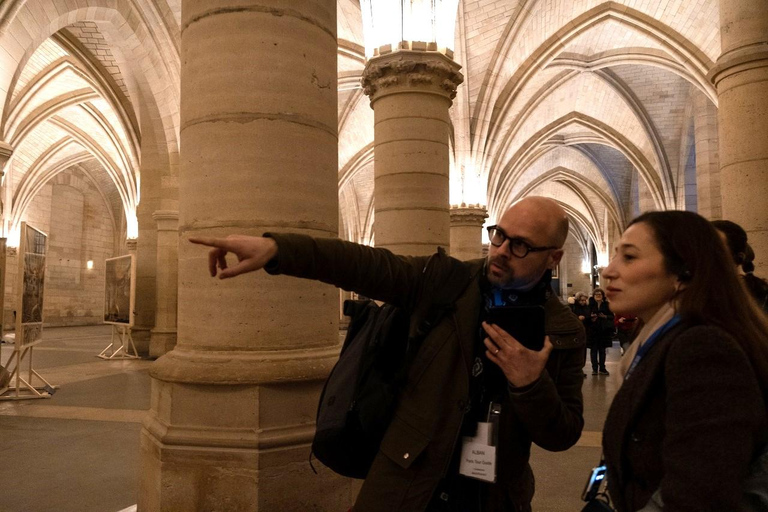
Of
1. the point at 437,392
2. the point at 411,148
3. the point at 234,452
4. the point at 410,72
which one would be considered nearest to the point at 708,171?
the point at 410,72

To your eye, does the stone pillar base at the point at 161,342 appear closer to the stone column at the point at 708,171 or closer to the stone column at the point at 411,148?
the stone column at the point at 411,148

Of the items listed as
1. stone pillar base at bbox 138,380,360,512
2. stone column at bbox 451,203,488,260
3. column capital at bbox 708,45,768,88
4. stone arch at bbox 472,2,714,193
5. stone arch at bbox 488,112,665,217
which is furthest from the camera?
stone arch at bbox 488,112,665,217

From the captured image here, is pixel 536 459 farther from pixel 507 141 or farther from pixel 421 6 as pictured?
pixel 507 141

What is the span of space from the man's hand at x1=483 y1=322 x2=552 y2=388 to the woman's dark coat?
222mm

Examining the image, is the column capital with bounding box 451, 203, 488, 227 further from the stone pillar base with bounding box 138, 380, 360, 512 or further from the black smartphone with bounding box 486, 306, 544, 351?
the black smartphone with bounding box 486, 306, 544, 351

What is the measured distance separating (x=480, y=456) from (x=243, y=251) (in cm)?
82

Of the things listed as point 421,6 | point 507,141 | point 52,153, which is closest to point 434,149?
point 421,6

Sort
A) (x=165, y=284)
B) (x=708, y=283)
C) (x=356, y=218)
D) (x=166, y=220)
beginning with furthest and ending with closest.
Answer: (x=356, y=218) → (x=165, y=284) → (x=166, y=220) → (x=708, y=283)

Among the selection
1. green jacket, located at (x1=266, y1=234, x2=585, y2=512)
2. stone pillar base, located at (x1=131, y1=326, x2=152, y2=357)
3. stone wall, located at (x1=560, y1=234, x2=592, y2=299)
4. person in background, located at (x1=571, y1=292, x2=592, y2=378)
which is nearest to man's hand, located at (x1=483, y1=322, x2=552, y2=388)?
green jacket, located at (x1=266, y1=234, x2=585, y2=512)

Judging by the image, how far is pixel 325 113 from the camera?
10.8 ft

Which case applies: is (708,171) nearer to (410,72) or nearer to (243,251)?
(410,72)

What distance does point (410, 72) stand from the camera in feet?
25.7

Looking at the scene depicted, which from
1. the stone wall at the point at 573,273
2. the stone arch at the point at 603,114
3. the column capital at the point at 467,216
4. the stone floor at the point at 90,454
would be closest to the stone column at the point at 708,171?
the stone arch at the point at 603,114

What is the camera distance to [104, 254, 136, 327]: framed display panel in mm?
12586
